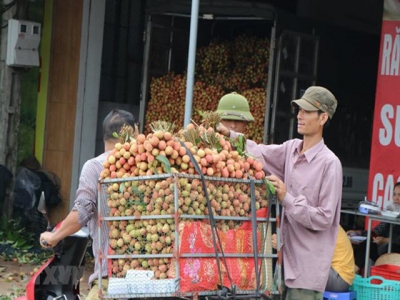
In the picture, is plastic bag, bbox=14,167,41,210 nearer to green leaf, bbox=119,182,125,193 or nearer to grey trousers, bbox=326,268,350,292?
grey trousers, bbox=326,268,350,292

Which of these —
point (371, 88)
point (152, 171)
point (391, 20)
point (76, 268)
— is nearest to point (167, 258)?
point (152, 171)

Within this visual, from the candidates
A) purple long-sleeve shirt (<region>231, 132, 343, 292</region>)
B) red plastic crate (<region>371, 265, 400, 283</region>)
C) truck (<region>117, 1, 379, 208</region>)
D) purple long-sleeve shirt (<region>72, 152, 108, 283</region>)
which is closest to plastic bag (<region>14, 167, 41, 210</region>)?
truck (<region>117, 1, 379, 208</region>)

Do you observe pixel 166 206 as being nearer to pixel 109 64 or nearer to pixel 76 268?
pixel 76 268

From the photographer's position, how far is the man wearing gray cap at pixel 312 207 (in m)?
4.98

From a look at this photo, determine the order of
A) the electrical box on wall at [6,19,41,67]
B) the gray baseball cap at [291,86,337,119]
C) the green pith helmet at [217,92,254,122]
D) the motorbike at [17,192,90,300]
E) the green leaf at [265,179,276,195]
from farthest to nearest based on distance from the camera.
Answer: the electrical box on wall at [6,19,41,67] < the green pith helmet at [217,92,254,122] < the motorbike at [17,192,90,300] < the gray baseball cap at [291,86,337,119] < the green leaf at [265,179,276,195]

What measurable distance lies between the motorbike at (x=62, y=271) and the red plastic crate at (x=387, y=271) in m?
2.46

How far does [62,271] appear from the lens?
5551mm

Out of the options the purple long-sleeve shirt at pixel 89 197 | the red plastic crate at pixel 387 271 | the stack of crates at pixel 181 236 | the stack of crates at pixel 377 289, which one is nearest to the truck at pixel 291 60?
the red plastic crate at pixel 387 271

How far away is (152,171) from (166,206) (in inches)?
8.4

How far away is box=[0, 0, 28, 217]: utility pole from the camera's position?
11.9 meters

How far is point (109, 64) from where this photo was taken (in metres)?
13.2

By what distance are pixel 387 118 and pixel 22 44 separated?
503 cm

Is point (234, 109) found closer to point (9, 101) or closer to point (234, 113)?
point (234, 113)

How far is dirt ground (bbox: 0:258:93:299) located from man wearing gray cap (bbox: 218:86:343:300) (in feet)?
15.3
